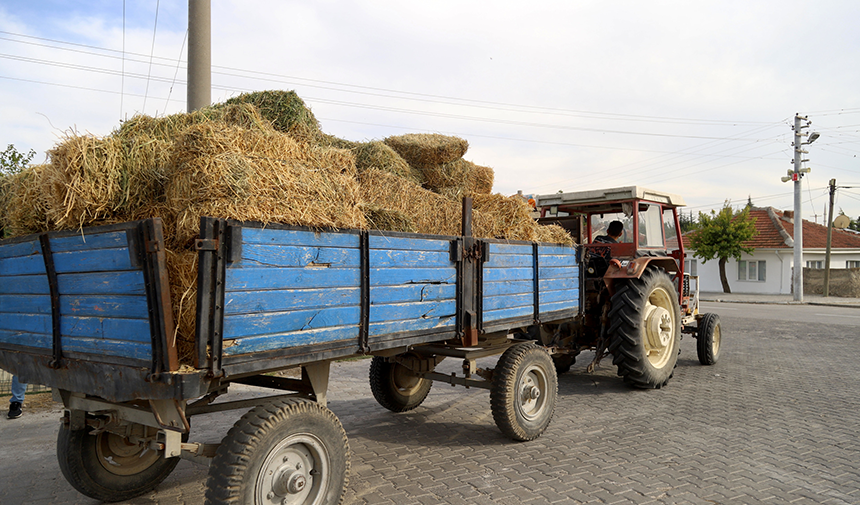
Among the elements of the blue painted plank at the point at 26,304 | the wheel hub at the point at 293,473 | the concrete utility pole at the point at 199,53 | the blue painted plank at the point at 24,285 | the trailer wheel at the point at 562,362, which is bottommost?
the trailer wheel at the point at 562,362

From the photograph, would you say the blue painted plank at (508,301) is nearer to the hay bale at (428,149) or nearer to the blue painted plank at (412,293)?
the blue painted plank at (412,293)

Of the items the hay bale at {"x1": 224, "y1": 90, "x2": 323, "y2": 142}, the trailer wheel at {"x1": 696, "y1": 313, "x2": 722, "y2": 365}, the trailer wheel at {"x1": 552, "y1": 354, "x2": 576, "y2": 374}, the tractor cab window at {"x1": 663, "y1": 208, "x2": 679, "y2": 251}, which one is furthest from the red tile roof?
the hay bale at {"x1": 224, "y1": 90, "x2": 323, "y2": 142}

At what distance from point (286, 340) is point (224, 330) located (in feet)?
1.31

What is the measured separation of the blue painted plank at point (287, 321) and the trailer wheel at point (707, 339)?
23.6 ft

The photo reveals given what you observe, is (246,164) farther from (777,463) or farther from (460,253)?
(777,463)

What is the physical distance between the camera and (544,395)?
559cm

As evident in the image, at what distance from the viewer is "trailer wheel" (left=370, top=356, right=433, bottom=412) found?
6164 millimetres

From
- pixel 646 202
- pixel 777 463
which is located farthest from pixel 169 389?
pixel 646 202

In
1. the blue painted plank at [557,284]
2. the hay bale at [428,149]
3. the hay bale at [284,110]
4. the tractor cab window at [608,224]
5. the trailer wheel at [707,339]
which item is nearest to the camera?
the hay bale at [284,110]

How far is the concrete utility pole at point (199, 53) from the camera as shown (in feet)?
26.8

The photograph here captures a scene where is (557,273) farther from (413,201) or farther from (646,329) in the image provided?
(646,329)

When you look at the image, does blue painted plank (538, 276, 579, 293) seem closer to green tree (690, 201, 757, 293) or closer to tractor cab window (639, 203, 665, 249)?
tractor cab window (639, 203, 665, 249)

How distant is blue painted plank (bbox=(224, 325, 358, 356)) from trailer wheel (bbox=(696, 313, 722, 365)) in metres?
7.18

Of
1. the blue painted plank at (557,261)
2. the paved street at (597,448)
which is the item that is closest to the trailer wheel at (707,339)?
the paved street at (597,448)
